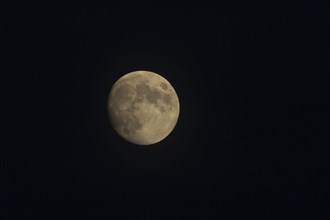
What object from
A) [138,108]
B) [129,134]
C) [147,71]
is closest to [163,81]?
[147,71]

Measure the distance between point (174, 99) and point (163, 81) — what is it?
553 mm

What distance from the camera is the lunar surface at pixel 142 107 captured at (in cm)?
701

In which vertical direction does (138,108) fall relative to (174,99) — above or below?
below

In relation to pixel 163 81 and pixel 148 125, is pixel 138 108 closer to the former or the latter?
pixel 148 125

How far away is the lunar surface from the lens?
7.01 m

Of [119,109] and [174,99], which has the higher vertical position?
[174,99]

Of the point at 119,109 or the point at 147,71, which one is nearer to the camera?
the point at 119,109

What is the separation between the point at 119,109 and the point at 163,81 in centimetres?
135

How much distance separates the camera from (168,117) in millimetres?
7512

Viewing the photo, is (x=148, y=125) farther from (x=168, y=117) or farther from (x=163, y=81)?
(x=163, y=81)

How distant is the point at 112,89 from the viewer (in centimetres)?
771

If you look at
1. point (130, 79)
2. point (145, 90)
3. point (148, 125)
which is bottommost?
point (148, 125)

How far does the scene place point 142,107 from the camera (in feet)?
22.7

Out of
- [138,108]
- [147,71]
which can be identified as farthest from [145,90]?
[147,71]
